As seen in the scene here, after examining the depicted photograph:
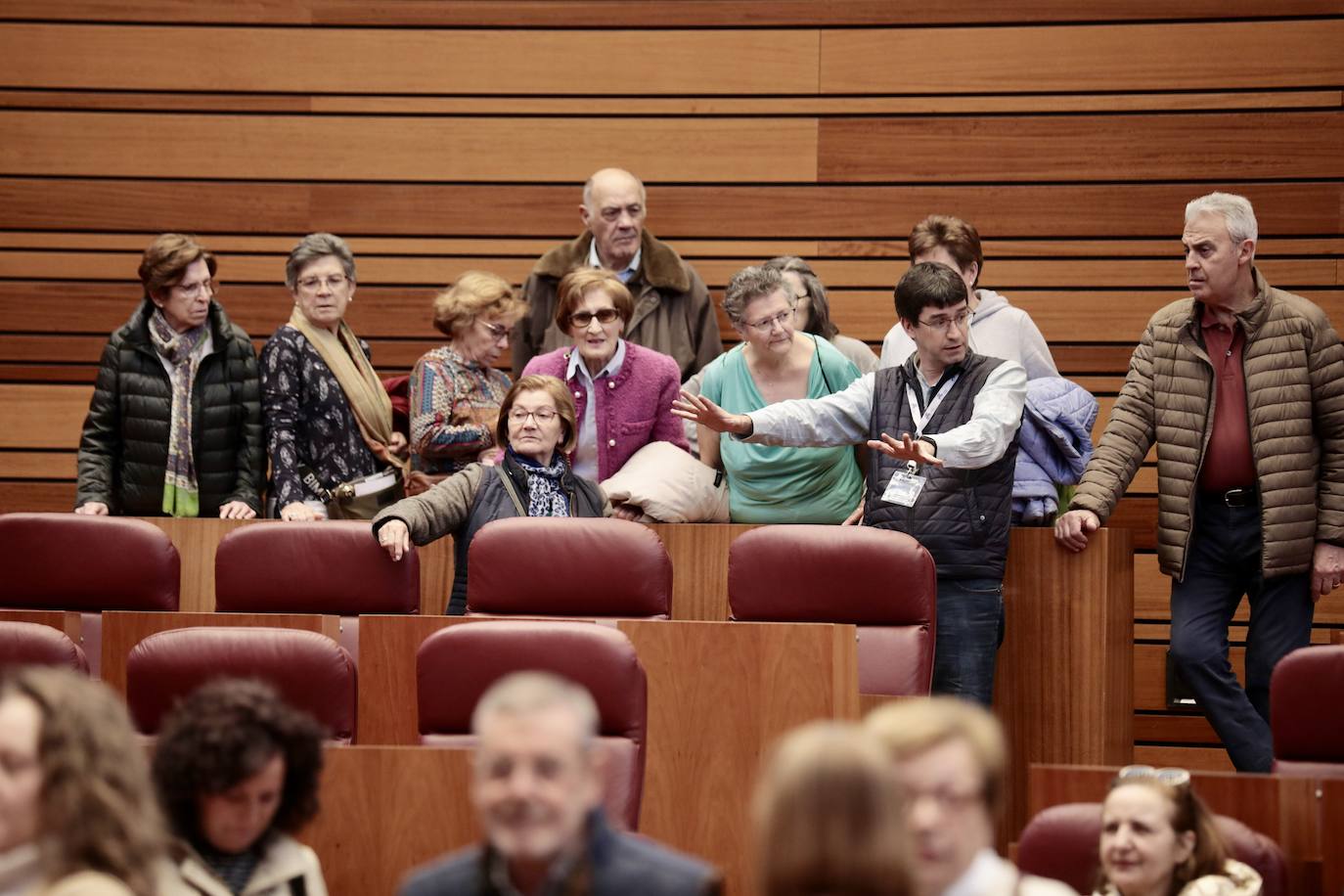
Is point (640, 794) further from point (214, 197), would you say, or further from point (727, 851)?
point (214, 197)

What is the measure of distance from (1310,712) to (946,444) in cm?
77

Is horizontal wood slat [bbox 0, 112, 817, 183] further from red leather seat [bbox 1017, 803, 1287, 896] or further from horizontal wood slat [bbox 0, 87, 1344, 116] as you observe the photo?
red leather seat [bbox 1017, 803, 1287, 896]

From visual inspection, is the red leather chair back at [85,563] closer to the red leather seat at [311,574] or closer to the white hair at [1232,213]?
the red leather seat at [311,574]

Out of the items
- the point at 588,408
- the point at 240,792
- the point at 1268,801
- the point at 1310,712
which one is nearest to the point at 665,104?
the point at 588,408

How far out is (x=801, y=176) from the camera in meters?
4.50

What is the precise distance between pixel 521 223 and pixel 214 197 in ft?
2.82

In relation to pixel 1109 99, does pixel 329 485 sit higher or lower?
lower

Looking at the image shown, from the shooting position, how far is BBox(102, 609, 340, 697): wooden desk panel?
2744mm

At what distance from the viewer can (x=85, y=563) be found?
3049mm

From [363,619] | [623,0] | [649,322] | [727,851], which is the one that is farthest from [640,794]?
[623,0]

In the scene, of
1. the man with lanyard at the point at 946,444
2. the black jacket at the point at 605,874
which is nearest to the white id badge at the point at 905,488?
the man with lanyard at the point at 946,444

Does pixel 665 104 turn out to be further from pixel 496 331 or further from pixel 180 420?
pixel 180 420

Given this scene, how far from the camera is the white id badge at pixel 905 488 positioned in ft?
Answer: 9.91

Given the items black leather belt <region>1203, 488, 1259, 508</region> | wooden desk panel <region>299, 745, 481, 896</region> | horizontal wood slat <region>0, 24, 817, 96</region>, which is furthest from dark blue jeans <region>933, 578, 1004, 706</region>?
horizontal wood slat <region>0, 24, 817, 96</region>
